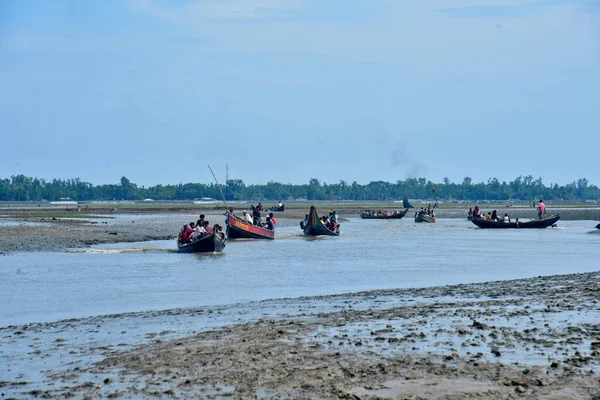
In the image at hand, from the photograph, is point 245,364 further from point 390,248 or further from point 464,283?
point 390,248

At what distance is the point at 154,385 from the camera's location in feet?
32.2

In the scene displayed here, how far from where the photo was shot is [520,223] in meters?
59.4

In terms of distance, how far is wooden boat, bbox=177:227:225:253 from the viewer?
107 feet

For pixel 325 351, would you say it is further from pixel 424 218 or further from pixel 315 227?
pixel 424 218

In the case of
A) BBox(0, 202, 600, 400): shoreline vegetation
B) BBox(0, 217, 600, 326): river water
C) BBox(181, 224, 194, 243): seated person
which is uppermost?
BBox(181, 224, 194, 243): seated person

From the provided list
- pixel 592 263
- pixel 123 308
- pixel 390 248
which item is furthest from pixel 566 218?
pixel 123 308

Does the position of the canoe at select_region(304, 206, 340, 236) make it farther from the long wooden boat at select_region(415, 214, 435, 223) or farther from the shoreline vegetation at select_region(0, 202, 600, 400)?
the shoreline vegetation at select_region(0, 202, 600, 400)

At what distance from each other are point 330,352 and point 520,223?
166 feet

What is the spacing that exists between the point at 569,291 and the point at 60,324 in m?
10.9

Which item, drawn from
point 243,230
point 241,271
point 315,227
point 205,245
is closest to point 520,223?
Answer: point 315,227

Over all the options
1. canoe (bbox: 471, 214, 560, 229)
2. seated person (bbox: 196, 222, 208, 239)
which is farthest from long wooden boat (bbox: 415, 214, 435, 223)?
seated person (bbox: 196, 222, 208, 239)

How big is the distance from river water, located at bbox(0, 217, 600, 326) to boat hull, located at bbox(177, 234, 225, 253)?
43 cm

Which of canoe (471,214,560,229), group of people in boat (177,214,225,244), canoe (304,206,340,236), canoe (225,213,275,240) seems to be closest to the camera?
group of people in boat (177,214,225,244)

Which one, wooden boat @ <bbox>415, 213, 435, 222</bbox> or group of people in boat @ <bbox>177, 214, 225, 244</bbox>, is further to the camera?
wooden boat @ <bbox>415, 213, 435, 222</bbox>
